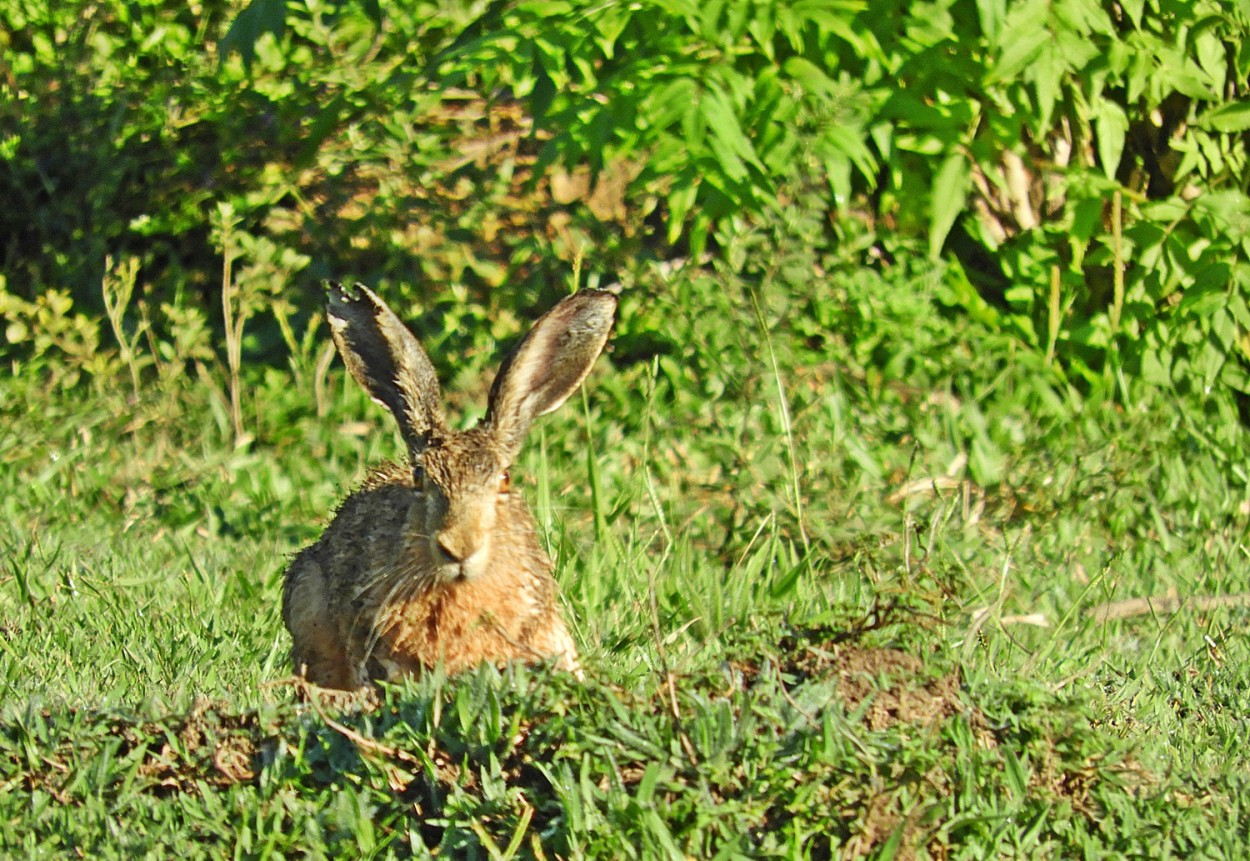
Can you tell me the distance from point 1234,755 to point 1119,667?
601 mm

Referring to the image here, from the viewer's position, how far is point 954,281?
6.46 metres

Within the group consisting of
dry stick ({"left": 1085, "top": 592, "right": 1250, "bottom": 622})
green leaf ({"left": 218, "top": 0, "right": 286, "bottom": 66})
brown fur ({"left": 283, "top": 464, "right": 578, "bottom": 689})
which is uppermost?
green leaf ({"left": 218, "top": 0, "right": 286, "bottom": 66})

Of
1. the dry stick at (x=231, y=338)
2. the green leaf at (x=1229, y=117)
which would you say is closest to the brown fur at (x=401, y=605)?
the dry stick at (x=231, y=338)

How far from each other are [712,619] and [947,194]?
2.10 m

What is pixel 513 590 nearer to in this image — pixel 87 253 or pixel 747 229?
pixel 747 229

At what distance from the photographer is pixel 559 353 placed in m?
3.85

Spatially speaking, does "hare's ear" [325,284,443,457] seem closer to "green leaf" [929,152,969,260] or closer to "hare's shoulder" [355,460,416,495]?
"hare's shoulder" [355,460,416,495]

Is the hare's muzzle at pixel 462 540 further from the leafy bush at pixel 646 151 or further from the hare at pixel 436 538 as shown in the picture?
the leafy bush at pixel 646 151

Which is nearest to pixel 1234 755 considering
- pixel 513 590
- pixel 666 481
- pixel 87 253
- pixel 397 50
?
pixel 513 590

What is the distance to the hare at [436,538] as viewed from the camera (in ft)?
11.7

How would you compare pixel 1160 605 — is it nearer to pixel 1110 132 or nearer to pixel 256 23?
pixel 1110 132

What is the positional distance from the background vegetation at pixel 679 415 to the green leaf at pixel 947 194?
0.08ft

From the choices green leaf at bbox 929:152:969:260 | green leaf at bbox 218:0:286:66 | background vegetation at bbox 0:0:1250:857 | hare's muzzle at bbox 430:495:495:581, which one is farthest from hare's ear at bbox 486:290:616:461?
green leaf at bbox 929:152:969:260

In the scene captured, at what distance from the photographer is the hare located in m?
3.57
